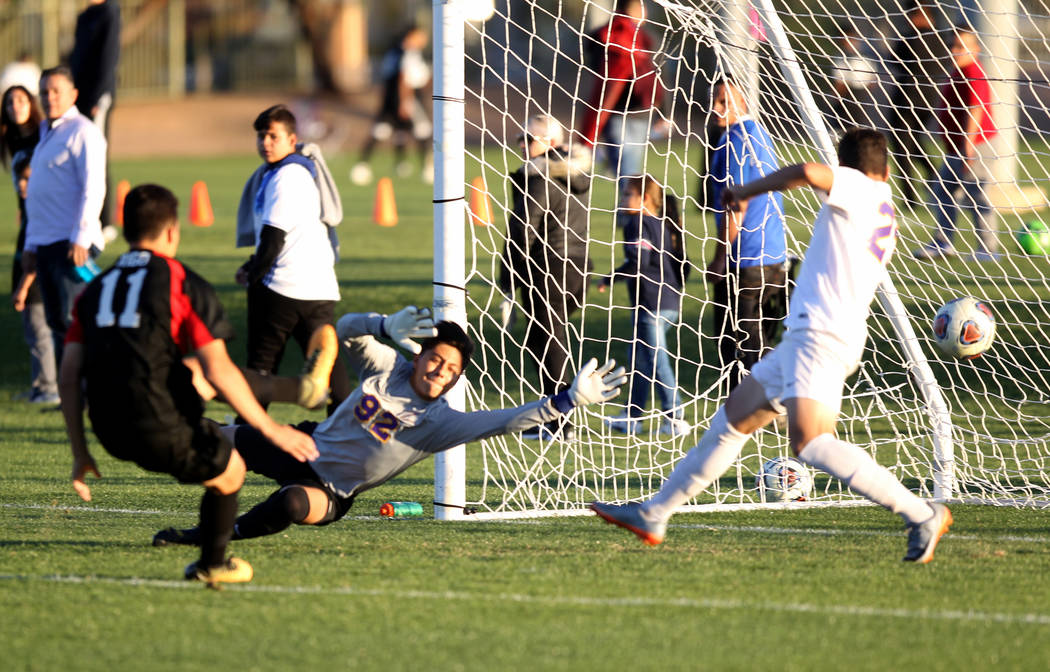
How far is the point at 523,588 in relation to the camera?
16.6 feet

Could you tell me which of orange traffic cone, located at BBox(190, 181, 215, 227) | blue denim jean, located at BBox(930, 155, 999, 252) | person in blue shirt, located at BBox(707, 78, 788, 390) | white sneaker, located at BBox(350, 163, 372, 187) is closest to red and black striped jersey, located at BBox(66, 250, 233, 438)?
person in blue shirt, located at BBox(707, 78, 788, 390)

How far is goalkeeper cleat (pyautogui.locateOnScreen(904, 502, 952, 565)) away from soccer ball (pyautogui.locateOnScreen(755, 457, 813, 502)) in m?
1.57

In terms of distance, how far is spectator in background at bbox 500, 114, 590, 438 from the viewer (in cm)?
796

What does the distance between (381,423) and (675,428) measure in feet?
9.52

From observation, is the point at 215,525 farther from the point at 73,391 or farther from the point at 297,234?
the point at 297,234

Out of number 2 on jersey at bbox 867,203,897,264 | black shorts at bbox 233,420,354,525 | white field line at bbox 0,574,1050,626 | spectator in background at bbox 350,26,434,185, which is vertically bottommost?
white field line at bbox 0,574,1050,626

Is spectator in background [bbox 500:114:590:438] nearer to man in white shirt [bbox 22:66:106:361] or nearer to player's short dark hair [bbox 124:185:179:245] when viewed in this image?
man in white shirt [bbox 22:66:106:361]

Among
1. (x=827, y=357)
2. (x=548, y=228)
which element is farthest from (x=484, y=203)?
(x=827, y=357)

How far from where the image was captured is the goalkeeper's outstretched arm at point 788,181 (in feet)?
16.7

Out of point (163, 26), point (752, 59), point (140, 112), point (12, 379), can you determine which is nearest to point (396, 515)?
point (752, 59)

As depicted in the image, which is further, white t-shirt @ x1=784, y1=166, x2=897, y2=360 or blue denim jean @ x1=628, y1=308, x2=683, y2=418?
blue denim jean @ x1=628, y1=308, x2=683, y2=418

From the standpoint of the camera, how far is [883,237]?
5.37 metres

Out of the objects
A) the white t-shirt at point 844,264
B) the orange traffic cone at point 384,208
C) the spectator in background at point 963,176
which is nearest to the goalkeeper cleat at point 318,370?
the white t-shirt at point 844,264

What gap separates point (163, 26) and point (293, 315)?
36683 millimetres
